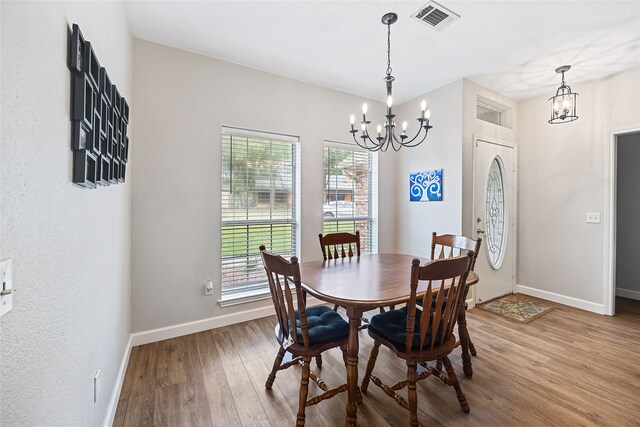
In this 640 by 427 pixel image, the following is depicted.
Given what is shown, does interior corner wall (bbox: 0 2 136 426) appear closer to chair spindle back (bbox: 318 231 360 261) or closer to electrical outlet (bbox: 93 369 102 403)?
electrical outlet (bbox: 93 369 102 403)

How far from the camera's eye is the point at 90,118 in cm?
115

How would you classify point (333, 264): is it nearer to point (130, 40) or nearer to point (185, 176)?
point (185, 176)

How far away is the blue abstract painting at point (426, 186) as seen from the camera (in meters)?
3.59

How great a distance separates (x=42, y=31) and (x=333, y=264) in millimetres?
2090

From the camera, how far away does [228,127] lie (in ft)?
9.73

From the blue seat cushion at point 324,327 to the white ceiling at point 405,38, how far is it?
2.29 meters

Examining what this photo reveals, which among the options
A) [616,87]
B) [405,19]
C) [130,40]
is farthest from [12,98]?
[616,87]

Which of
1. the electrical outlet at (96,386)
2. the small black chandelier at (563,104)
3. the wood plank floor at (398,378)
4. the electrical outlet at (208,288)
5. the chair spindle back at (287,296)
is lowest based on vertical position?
the wood plank floor at (398,378)

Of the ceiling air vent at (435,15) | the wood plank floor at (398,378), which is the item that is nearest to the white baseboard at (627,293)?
the wood plank floor at (398,378)

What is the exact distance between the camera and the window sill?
297 centimetres

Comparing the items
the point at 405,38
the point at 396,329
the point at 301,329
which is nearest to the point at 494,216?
the point at 405,38

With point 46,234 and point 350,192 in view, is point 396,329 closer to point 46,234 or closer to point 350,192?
point 46,234

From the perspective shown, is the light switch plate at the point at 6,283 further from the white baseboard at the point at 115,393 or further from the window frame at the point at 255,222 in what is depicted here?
the window frame at the point at 255,222

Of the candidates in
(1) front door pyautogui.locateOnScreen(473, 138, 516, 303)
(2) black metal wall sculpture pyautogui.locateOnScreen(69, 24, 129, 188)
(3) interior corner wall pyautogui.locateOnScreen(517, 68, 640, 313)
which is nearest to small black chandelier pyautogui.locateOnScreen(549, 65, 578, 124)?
(3) interior corner wall pyautogui.locateOnScreen(517, 68, 640, 313)
